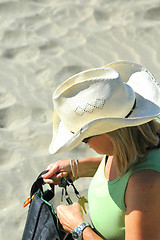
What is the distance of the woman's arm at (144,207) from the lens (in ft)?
5.74

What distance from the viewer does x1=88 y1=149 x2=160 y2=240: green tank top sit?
1.84 m

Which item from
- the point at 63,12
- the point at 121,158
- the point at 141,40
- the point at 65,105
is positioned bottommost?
the point at 141,40

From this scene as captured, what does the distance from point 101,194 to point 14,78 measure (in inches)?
97.1

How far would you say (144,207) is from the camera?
1748 mm

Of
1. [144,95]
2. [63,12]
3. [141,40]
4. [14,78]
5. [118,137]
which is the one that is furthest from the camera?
[63,12]

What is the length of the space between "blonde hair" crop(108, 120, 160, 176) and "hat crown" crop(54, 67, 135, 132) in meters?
0.08

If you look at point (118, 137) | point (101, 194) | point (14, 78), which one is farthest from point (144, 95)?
point (14, 78)

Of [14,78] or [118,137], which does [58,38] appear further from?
[118,137]

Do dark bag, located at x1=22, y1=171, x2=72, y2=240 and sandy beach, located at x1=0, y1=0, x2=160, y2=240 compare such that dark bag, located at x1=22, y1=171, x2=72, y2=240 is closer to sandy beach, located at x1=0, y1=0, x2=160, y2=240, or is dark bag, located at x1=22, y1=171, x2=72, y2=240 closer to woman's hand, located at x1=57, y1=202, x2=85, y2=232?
woman's hand, located at x1=57, y1=202, x2=85, y2=232

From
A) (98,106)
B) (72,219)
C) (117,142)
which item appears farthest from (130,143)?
(72,219)

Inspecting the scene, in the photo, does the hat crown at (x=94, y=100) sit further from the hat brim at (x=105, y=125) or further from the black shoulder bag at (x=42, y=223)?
the black shoulder bag at (x=42, y=223)

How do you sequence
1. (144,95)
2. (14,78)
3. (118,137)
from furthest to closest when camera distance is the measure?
1. (14,78)
2. (144,95)
3. (118,137)

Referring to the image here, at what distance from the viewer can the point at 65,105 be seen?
74.9 inches

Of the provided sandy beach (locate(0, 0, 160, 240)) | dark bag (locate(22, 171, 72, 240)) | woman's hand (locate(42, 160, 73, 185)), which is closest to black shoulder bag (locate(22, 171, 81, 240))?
dark bag (locate(22, 171, 72, 240))
